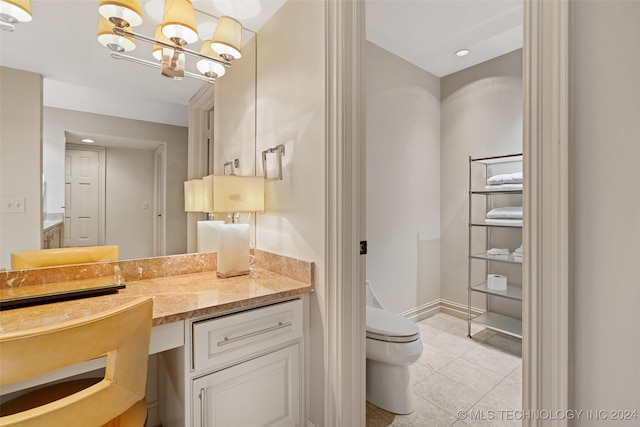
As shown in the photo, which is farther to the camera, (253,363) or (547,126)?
(253,363)

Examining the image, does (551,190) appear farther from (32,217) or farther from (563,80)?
(32,217)

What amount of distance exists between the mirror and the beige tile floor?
1.63 m

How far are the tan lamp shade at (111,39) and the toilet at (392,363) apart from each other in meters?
1.98

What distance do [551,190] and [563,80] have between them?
26cm

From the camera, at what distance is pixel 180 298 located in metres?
1.16

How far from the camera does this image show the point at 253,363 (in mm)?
1190

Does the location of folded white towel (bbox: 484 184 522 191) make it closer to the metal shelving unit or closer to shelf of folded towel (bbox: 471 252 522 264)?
the metal shelving unit

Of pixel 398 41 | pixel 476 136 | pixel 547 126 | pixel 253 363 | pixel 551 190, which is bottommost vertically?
pixel 253 363

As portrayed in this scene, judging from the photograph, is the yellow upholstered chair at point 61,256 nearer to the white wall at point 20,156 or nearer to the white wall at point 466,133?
the white wall at point 20,156

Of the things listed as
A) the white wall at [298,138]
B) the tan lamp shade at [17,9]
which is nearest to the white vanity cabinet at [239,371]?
the white wall at [298,138]

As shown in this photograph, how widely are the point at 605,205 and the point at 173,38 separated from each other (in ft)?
5.93

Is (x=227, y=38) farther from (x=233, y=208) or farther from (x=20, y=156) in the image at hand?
(x=20, y=156)

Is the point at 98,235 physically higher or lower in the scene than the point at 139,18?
lower

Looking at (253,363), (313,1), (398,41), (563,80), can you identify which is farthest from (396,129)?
(253,363)
